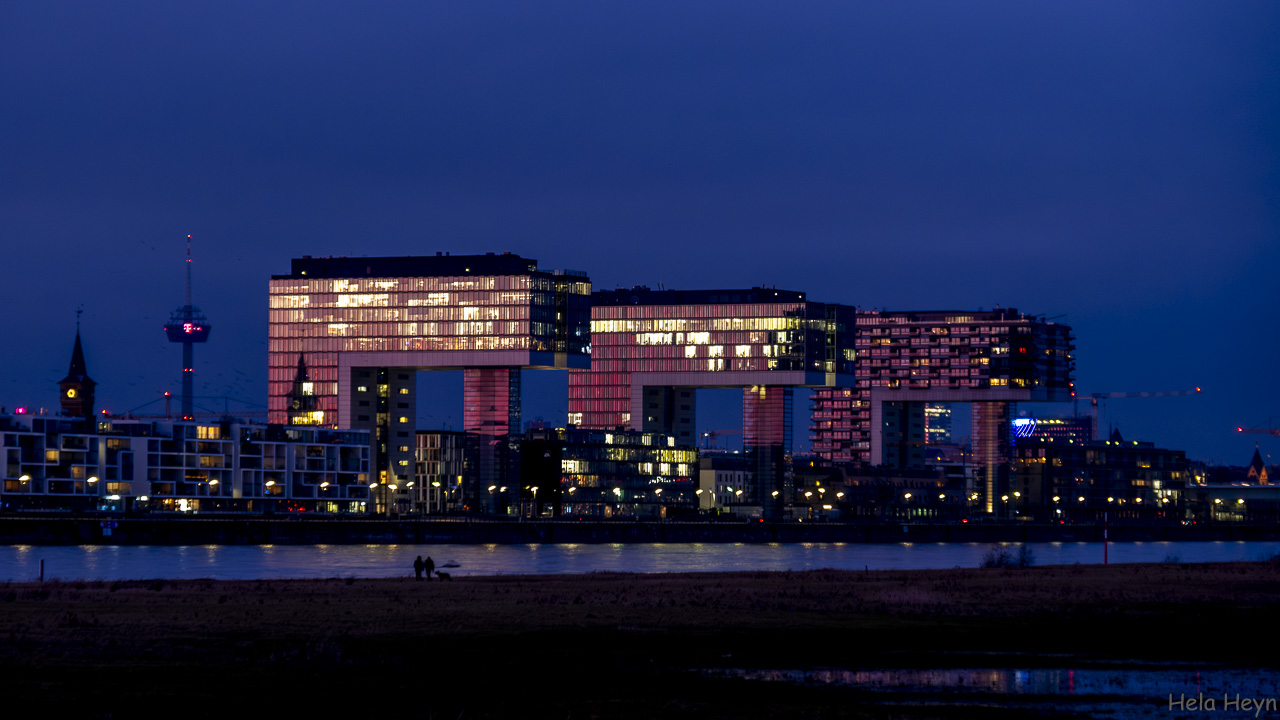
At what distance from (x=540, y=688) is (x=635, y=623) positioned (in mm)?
15364

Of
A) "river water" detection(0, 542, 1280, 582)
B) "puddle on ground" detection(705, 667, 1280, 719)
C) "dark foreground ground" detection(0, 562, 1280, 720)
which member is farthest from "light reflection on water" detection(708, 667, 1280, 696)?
"river water" detection(0, 542, 1280, 582)

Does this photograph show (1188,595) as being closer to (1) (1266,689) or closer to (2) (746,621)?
(2) (746,621)

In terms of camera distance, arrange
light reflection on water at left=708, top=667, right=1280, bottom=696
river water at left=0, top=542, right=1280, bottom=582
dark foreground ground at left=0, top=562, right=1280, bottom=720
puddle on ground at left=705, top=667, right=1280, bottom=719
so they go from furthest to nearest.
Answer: river water at left=0, top=542, right=1280, bottom=582
light reflection on water at left=708, top=667, right=1280, bottom=696
puddle on ground at left=705, top=667, right=1280, bottom=719
dark foreground ground at left=0, top=562, right=1280, bottom=720

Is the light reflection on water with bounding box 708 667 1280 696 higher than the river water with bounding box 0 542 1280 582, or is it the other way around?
the light reflection on water with bounding box 708 667 1280 696

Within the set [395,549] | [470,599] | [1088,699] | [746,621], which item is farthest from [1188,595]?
[395,549]

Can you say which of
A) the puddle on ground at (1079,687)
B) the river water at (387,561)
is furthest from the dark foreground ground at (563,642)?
the river water at (387,561)

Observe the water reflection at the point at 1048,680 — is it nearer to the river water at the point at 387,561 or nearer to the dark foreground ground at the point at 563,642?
the dark foreground ground at the point at 563,642

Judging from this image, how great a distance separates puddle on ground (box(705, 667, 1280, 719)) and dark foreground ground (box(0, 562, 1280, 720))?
0.60 m

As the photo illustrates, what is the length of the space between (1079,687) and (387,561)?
99.8m

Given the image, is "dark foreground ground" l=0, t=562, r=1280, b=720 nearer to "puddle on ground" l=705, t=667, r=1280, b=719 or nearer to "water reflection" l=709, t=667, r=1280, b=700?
"puddle on ground" l=705, t=667, r=1280, b=719

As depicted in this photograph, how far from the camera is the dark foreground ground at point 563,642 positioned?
37719 mm

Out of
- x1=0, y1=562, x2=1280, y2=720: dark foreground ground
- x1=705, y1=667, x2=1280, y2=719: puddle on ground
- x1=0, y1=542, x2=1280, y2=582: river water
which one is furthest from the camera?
x1=0, y1=542, x2=1280, y2=582: river water

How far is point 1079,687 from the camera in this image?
1673 inches

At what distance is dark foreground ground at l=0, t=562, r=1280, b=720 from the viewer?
124ft
